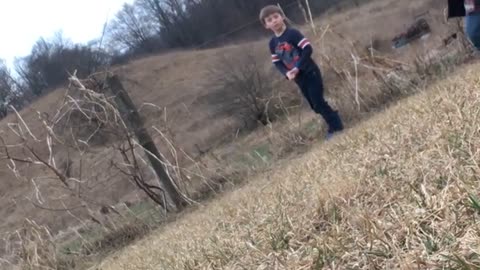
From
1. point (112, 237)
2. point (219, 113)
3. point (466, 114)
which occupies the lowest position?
point (219, 113)

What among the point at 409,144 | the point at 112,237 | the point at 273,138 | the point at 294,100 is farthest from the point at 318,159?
the point at 294,100

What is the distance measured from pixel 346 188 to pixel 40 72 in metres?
53.4

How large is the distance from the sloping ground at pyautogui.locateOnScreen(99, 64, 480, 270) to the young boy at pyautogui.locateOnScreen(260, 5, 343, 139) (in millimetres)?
2106

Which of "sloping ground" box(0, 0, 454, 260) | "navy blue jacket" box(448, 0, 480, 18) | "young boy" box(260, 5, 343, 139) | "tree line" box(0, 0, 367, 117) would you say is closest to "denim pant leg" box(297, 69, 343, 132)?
"young boy" box(260, 5, 343, 139)

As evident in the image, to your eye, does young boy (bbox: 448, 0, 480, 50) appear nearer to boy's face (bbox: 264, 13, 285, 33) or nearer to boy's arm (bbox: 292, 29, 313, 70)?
boy's arm (bbox: 292, 29, 313, 70)

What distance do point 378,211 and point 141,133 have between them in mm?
6389

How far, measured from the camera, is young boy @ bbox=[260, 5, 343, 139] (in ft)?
19.1

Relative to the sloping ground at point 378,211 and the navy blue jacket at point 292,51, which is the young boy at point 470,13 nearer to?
the sloping ground at point 378,211

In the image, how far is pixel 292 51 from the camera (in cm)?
592

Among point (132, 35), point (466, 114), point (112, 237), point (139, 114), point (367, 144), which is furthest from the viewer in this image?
point (132, 35)

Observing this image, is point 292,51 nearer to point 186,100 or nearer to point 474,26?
point 474,26

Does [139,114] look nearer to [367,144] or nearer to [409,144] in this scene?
[367,144]

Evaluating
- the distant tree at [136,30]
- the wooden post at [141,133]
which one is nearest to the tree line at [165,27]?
the distant tree at [136,30]

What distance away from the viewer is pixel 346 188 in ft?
8.82
